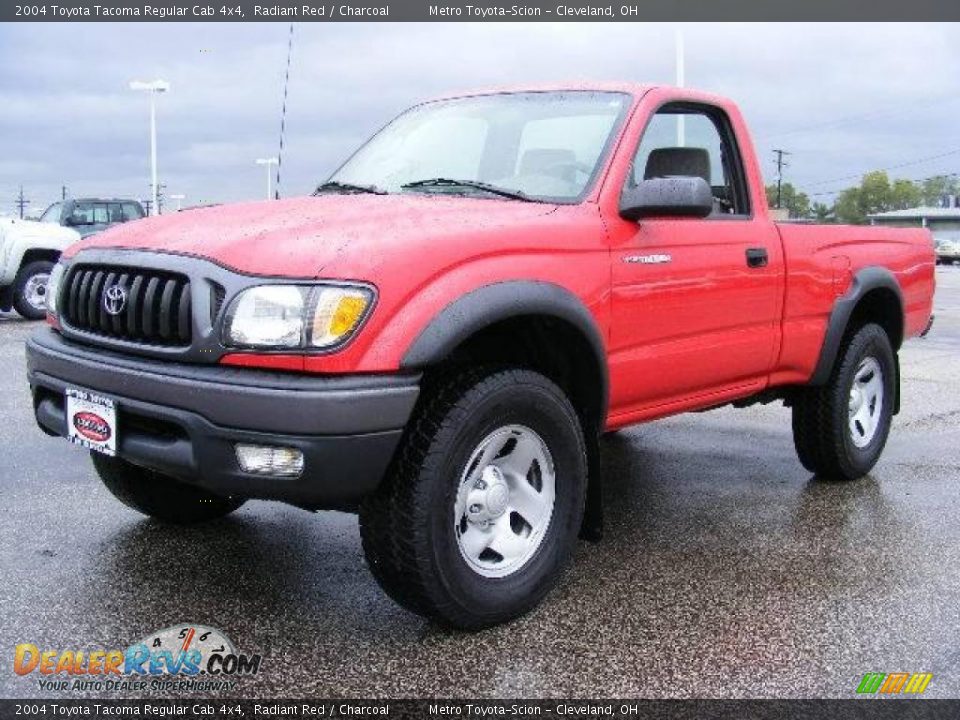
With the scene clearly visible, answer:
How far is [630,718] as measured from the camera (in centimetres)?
284

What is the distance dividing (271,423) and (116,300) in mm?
823

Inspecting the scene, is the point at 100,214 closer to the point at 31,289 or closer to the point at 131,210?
the point at 131,210

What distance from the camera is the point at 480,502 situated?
3.43 meters

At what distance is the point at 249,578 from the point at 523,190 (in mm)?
1798

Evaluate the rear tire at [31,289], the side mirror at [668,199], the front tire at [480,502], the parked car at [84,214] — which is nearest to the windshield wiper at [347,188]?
the side mirror at [668,199]

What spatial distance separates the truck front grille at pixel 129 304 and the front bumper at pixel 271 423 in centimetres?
11

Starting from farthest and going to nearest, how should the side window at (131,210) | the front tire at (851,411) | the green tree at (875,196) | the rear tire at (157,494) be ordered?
the green tree at (875,196) → the side window at (131,210) → the front tire at (851,411) → the rear tire at (157,494)

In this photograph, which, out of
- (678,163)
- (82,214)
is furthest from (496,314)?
(82,214)

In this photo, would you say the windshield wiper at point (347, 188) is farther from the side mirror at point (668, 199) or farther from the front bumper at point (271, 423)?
the front bumper at point (271, 423)

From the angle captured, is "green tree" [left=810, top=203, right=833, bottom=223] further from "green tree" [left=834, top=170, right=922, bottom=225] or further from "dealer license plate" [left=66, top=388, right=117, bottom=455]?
"green tree" [left=834, top=170, right=922, bottom=225]

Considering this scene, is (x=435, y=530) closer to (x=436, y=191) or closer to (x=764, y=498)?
(x=436, y=191)

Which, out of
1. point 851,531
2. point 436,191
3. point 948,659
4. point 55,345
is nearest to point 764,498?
point 851,531

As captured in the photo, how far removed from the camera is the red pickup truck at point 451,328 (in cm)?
303

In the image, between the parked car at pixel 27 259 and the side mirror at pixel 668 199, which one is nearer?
the side mirror at pixel 668 199
